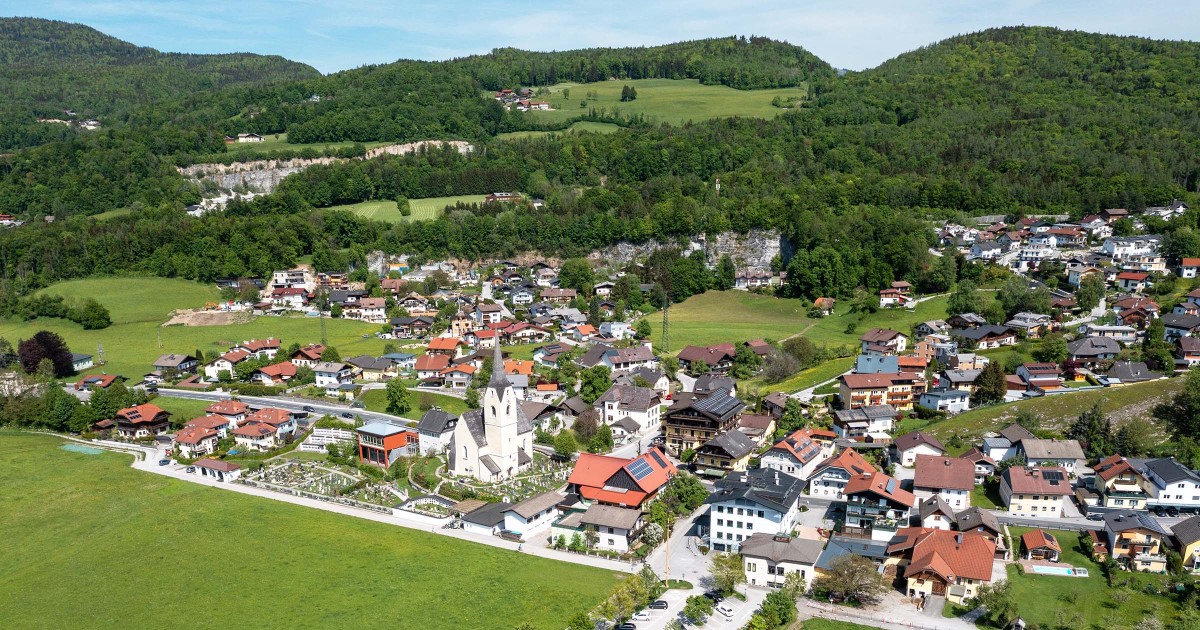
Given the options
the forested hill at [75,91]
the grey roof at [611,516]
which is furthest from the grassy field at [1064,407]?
the forested hill at [75,91]

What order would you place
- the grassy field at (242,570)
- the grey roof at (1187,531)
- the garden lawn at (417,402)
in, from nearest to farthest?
the grassy field at (242,570) < the grey roof at (1187,531) < the garden lawn at (417,402)

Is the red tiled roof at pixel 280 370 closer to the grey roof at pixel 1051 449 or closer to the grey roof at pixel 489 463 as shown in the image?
the grey roof at pixel 489 463

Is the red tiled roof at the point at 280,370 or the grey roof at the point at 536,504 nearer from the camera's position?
the grey roof at the point at 536,504

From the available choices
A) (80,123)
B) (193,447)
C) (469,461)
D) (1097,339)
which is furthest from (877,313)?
(80,123)

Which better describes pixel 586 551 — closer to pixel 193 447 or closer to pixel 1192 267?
pixel 193 447

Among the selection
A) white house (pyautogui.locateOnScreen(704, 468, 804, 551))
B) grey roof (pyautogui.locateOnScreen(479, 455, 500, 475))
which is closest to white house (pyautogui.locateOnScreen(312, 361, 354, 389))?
grey roof (pyautogui.locateOnScreen(479, 455, 500, 475))

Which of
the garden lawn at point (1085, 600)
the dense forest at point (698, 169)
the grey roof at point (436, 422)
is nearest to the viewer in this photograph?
the garden lawn at point (1085, 600)

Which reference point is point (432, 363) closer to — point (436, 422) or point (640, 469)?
point (436, 422)
